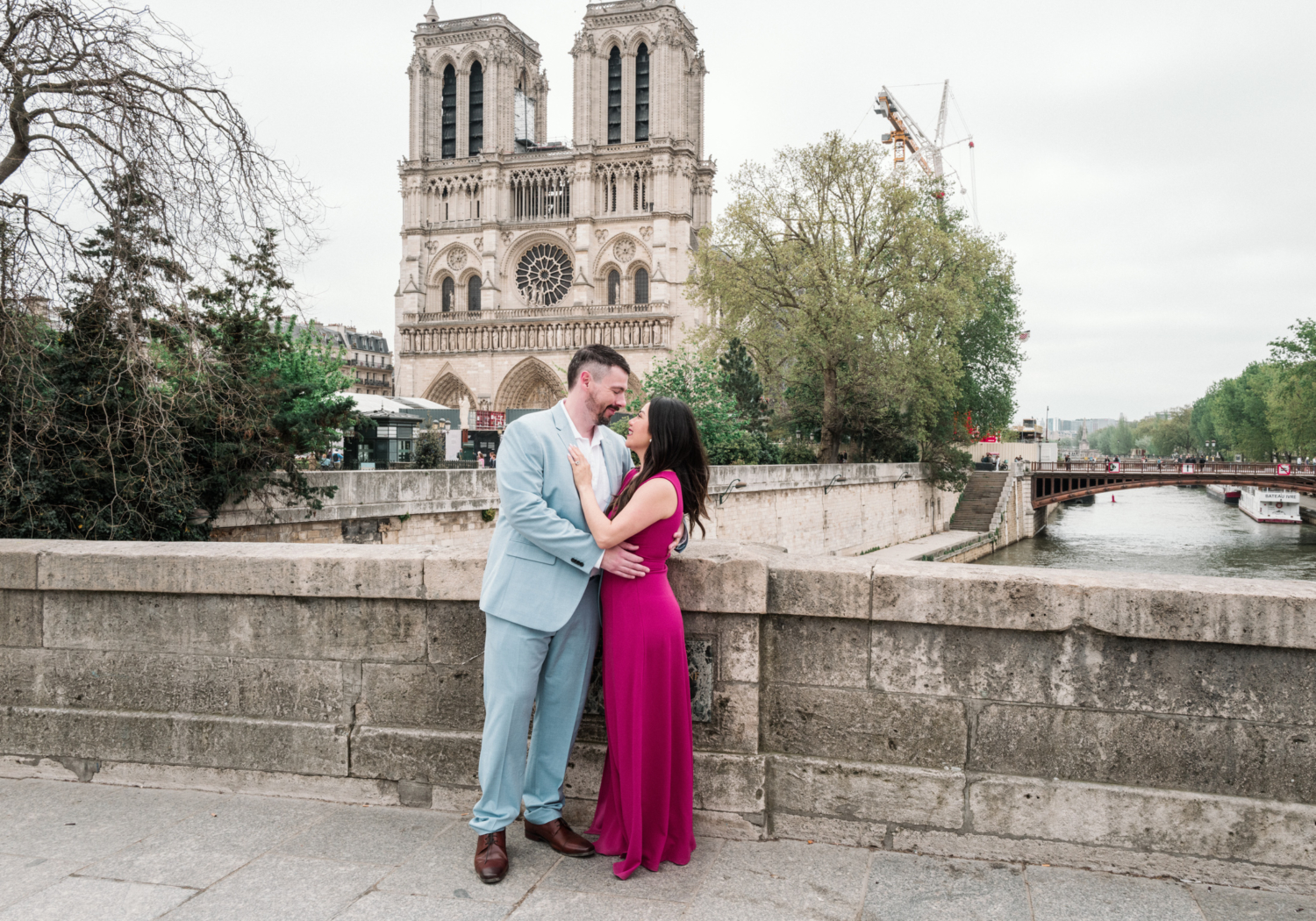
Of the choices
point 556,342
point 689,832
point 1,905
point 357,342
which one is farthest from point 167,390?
point 357,342

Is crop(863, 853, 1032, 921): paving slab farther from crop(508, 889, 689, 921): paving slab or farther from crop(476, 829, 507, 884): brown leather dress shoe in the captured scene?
crop(476, 829, 507, 884): brown leather dress shoe

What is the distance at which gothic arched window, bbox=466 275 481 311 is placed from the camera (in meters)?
55.2

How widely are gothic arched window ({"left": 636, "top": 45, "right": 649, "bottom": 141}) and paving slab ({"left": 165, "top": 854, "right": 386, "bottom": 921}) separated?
5416 centimetres

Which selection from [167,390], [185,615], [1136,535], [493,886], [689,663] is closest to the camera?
[493,886]

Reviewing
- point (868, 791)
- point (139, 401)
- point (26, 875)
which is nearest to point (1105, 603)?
point (868, 791)

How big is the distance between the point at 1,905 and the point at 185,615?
125 centimetres

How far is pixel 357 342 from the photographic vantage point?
260 ft

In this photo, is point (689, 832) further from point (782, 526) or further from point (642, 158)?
point (642, 158)

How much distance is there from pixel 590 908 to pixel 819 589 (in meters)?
1.23

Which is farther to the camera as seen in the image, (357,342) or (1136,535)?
(357,342)

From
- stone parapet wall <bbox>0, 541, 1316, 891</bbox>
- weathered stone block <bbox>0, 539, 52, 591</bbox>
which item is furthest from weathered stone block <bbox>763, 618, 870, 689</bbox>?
weathered stone block <bbox>0, 539, 52, 591</bbox>

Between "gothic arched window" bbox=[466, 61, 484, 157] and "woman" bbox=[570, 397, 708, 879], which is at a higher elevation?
"gothic arched window" bbox=[466, 61, 484, 157]

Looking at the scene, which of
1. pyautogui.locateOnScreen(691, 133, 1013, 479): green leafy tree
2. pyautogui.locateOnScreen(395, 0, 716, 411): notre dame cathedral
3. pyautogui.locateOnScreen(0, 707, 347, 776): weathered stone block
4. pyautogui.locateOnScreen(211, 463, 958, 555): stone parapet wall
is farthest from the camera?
pyautogui.locateOnScreen(395, 0, 716, 411): notre dame cathedral

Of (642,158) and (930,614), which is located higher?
(642,158)
